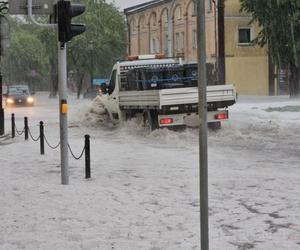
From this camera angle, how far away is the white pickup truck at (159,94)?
18.3 meters

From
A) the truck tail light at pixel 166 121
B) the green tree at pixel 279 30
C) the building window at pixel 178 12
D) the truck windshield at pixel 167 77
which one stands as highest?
the building window at pixel 178 12

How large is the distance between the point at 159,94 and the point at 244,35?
37.0 meters

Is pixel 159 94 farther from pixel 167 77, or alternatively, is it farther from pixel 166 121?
pixel 167 77

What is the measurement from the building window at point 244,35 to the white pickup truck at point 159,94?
31950mm

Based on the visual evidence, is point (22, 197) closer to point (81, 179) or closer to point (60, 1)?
point (81, 179)

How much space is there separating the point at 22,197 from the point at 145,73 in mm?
11274

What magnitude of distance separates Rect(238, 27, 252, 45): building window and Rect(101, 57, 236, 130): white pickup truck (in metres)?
31.9

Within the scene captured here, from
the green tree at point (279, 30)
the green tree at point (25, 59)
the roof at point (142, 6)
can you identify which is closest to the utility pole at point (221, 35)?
the green tree at point (279, 30)

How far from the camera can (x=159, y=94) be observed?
18.1 metres

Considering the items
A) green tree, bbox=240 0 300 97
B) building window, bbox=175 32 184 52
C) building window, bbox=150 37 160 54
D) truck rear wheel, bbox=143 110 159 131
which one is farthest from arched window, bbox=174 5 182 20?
truck rear wheel, bbox=143 110 159 131

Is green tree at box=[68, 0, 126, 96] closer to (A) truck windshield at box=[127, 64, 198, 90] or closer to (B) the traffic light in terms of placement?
(A) truck windshield at box=[127, 64, 198, 90]

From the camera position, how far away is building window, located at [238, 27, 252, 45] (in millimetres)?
53594

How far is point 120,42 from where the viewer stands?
6700 cm

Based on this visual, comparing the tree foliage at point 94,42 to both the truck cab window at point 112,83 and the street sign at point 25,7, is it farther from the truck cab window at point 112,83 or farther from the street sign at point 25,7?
the street sign at point 25,7
